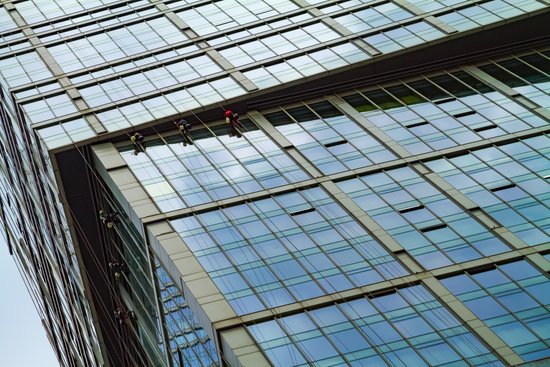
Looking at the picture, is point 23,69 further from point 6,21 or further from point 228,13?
point 228,13

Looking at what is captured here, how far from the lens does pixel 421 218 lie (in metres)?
57.4

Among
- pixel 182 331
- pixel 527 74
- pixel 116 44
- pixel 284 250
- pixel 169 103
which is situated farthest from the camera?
pixel 116 44

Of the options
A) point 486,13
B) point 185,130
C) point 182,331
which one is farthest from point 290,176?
point 486,13

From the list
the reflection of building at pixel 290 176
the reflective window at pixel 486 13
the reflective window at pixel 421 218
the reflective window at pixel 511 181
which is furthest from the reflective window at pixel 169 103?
the reflective window at pixel 511 181

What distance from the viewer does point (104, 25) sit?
79.2m

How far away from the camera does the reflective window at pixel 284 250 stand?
53.3 meters

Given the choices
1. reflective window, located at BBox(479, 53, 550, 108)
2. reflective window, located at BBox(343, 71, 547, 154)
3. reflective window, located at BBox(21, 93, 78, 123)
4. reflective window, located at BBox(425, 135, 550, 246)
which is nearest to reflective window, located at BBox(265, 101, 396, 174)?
reflective window, located at BBox(343, 71, 547, 154)

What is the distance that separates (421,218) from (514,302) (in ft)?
24.6

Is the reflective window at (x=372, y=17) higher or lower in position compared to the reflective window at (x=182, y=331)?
higher

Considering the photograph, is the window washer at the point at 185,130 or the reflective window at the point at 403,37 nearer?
the window washer at the point at 185,130

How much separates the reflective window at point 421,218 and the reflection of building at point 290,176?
11cm

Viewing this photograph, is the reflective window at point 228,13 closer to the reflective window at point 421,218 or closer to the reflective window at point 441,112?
the reflective window at point 441,112

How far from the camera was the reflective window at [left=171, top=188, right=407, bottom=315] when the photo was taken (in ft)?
175

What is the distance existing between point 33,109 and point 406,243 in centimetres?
2742
